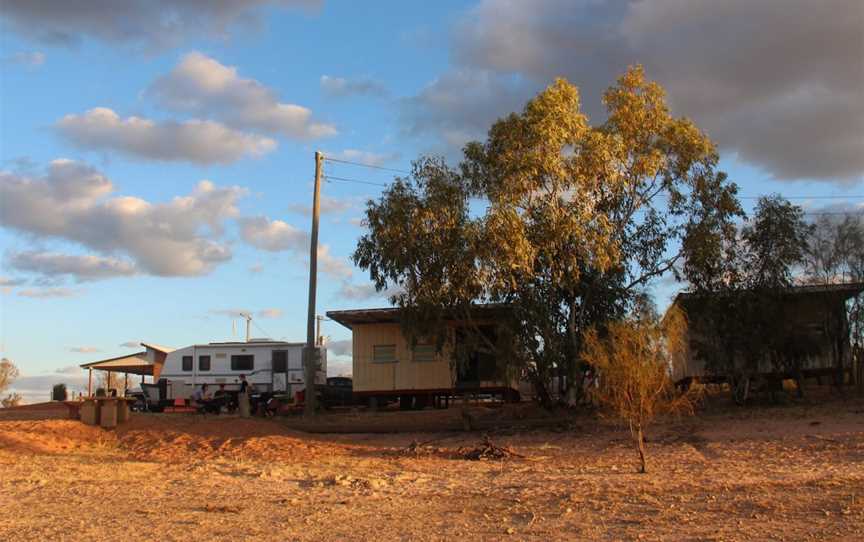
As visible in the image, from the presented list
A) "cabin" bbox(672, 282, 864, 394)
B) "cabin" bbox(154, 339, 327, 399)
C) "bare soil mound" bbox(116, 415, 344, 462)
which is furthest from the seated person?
"cabin" bbox(672, 282, 864, 394)

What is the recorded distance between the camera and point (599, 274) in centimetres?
2184

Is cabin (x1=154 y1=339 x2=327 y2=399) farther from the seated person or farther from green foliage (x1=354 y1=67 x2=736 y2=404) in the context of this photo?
green foliage (x1=354 y1=67 x2=736 y2=404)

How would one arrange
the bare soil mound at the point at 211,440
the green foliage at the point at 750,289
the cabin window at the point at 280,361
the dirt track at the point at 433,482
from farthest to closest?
the cabin window at the point at 280,361 → the green foliage at the point at 750,289 → the bare soil mound at the point at 211,440 → the dirt track at the point at 433,482

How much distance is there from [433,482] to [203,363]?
55.0 ft

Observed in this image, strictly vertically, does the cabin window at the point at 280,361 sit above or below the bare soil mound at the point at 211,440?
above

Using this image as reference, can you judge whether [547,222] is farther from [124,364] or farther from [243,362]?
[124,364]

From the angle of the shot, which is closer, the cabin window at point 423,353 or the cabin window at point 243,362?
the cabin window at point 423,353

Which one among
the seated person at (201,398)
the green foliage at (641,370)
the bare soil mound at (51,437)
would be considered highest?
the green foliage at (641,370)

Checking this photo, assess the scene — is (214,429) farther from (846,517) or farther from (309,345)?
(846,517)

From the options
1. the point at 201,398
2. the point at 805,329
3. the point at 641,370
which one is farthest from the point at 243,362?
the point at 805,329

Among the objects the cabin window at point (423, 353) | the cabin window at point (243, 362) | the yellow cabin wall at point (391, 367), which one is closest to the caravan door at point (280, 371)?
the cabin window at point (243, 362)

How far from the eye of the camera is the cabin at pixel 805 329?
23.5 meters

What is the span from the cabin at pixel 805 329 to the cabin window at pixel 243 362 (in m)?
14.2

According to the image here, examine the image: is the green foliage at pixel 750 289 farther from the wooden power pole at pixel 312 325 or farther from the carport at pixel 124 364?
the carport at pixel 124 364
